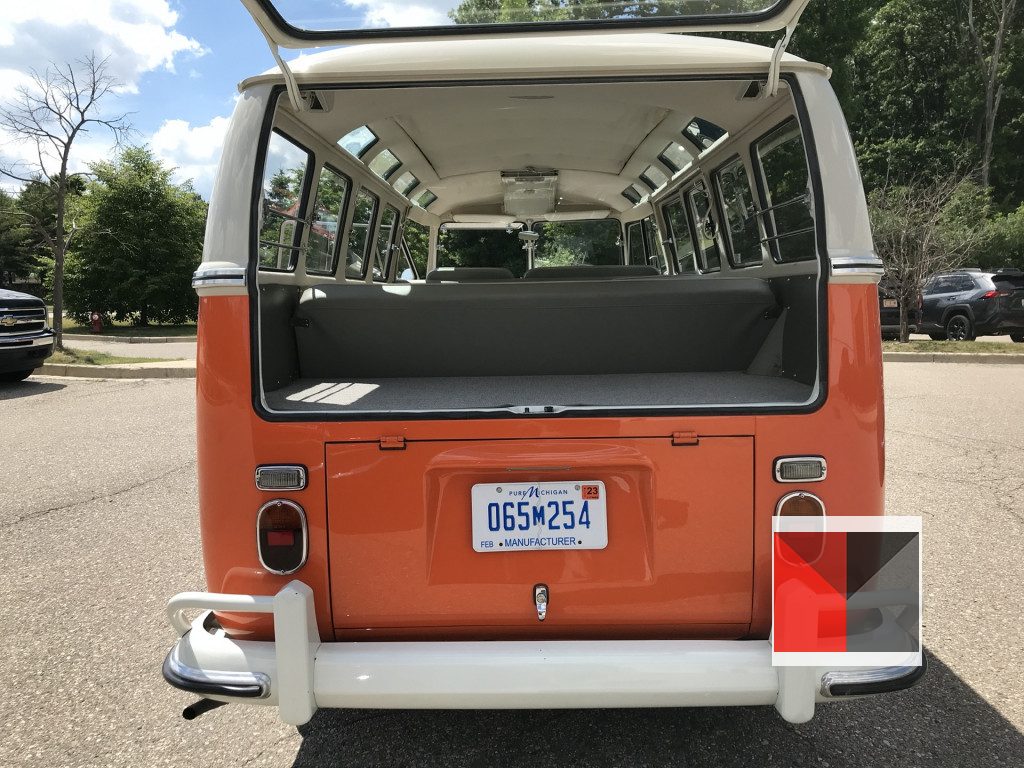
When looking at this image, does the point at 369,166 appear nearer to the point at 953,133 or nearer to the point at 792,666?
the point at 792,666

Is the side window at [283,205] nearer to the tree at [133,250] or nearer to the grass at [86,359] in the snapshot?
the grass at [86,359]

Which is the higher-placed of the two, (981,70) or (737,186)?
(981,70)

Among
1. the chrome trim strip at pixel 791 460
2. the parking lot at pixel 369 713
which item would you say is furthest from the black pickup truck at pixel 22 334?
the chrome trim strip at pixel 791 460

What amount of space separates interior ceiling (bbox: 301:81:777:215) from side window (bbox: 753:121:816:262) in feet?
0.61

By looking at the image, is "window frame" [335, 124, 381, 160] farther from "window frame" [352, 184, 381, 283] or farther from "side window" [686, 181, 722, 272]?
"side window" [686, 181, 722, 272]

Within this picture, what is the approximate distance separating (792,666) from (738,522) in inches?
15.6

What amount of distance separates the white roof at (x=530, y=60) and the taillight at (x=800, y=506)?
4.07 ft

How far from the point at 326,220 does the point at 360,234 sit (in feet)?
2.60

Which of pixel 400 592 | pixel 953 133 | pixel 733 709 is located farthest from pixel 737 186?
pixel 953 133

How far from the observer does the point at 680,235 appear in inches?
200

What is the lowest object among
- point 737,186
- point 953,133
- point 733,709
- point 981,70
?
point 733,709

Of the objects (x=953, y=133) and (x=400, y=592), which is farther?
(x=953, y=133)

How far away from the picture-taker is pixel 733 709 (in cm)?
261

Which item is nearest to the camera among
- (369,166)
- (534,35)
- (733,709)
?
(534,35)
